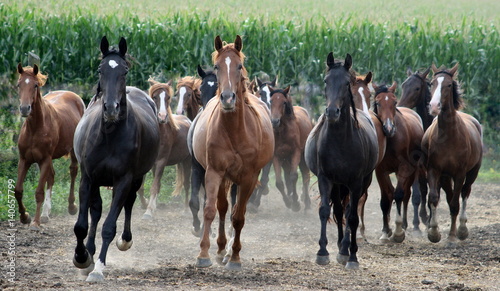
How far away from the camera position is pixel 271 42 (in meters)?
18.3

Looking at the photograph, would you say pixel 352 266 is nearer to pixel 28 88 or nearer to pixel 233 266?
pixel 233 266

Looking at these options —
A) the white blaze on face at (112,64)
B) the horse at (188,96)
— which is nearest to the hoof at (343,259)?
the white blaze on face at (112,64)

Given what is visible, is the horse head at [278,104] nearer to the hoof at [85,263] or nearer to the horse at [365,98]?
the horse at [365,98]

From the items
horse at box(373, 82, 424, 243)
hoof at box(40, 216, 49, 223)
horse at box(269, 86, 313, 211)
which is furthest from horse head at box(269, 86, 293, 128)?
hoof at box(40, 216, 49, 223)

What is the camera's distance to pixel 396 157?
10992 mm

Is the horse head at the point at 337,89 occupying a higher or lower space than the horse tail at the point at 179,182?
higher

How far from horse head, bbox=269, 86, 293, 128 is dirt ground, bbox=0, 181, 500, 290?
184cm

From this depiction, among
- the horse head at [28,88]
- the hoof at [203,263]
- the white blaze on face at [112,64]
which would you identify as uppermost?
the white blaze on face at [112,64]

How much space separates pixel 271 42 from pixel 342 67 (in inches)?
403

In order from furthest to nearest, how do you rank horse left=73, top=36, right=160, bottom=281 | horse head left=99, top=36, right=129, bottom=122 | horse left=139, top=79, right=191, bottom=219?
horse left=139, top=79, right=191, bottom=219
horse left=73, top=36, right=160, bottom=281
horse head left=99, top=36, right=129, bottom=122

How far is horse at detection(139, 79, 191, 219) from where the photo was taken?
39.9 ft

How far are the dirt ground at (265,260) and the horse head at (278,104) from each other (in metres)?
1.84

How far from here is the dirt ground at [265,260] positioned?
22.9ft

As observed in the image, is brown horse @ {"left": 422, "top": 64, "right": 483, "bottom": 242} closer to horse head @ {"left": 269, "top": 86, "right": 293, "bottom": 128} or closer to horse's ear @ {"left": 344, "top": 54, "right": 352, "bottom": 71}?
horse's ear @ {"left": 344, "top": 54, "right": 352, "bottom": 71}
